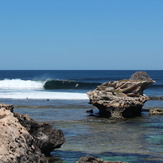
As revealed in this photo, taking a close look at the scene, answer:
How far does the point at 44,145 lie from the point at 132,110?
17700 mm

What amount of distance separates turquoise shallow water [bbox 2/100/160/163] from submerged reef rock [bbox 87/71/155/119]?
1.03m

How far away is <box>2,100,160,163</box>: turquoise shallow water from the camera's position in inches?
680

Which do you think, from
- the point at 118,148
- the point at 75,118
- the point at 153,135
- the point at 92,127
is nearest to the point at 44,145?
the point at 118,148

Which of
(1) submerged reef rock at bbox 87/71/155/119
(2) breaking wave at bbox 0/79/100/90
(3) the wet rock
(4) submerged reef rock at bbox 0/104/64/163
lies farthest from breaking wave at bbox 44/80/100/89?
(3) the wet rock

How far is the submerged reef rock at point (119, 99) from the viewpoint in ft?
103

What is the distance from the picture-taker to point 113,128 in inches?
1008

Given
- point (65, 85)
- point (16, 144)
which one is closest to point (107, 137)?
point (16, 144)

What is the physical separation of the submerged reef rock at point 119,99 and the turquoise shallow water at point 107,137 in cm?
103

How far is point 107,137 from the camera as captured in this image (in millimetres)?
22031

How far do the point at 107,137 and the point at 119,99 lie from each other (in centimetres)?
992

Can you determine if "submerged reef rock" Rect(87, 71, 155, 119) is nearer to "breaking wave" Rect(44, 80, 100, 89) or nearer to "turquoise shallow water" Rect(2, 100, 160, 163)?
"turquoise shallow water" Rect(2, 100, 160, 163)

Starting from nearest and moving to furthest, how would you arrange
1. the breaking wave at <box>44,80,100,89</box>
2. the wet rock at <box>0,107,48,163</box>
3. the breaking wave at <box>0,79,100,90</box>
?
the wet rock at <box>0,107,48,163</box> < the breaking wave at <box>44,80,100,89</box> < the breaking wave at <box>0,79,100,90</box>

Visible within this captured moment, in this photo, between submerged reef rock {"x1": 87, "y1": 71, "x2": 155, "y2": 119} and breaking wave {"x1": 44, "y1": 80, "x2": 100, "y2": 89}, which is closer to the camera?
submerged reef rock {"x1": 87, "y1": 71, "x2": 155, "y2": 119}

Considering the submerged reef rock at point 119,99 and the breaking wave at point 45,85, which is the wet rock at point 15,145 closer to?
the submerged reef rock at point 119,99
